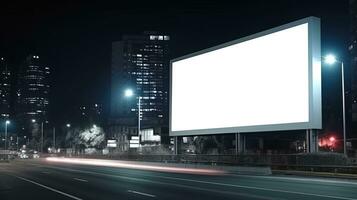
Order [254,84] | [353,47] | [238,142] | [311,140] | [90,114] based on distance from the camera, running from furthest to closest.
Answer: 1. [90,114]
2. [353,47]
3. [238,142]
4. [254,84]
5. [311,140]

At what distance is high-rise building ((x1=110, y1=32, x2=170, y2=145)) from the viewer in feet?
575

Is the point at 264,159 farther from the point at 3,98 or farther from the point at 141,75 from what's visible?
the point at 3,98

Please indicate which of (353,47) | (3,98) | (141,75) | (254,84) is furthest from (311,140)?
(3,98)

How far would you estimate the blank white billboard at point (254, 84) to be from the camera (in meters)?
48.5

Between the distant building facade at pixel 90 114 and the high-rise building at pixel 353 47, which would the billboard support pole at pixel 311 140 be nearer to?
the high-rise building at pixel 353 47

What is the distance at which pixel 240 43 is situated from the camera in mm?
56656

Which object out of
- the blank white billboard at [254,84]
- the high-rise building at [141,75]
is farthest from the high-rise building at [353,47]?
the blank white billboard at [254,84]

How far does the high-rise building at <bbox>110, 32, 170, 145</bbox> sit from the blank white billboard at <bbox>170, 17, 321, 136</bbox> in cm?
10292

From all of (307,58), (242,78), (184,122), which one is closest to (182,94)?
(184,122)

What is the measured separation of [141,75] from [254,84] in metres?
130

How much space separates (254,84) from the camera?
5444 cm

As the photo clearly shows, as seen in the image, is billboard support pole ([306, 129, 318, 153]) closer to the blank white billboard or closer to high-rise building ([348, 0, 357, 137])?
the blank white billboard

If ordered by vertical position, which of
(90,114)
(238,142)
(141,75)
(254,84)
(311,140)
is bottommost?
(238,142)

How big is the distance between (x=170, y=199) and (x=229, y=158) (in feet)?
117
